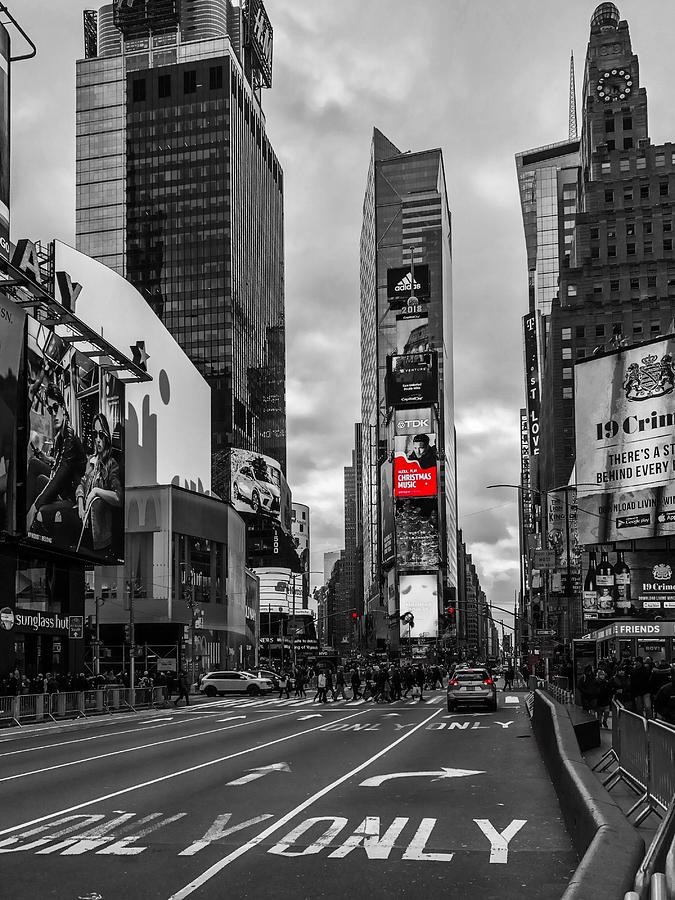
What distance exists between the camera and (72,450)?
50.4 metres

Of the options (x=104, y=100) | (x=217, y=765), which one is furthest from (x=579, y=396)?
(x=104, y=100)

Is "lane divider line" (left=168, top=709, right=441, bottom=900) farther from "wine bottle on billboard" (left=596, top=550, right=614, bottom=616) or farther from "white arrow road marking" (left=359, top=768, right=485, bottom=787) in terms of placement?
"wine bottle on billboard" (left=596, top=550, right=614, bottom=616)

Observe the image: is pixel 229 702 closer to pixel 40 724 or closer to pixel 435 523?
pixel 40 724

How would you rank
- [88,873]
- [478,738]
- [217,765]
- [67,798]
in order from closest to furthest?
[88,873]
[67,798]
[217,765]
[478,738]

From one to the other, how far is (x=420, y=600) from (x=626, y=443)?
12984 cm

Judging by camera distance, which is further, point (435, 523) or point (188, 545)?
point (435, 523)

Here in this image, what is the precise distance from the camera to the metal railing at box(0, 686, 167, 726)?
37.3 metres

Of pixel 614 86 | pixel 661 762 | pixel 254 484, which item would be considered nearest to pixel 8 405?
→ pixel 661 762

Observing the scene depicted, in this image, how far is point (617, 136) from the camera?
142 m

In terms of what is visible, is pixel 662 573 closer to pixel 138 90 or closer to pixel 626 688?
pixel 626 688

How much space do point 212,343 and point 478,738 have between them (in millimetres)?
150297

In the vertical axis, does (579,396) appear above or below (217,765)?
above

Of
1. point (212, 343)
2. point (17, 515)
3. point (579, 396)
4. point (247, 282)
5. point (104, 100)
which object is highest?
point (104, 100)

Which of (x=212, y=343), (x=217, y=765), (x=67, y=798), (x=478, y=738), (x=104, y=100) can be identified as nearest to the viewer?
(x=67, y=798)
